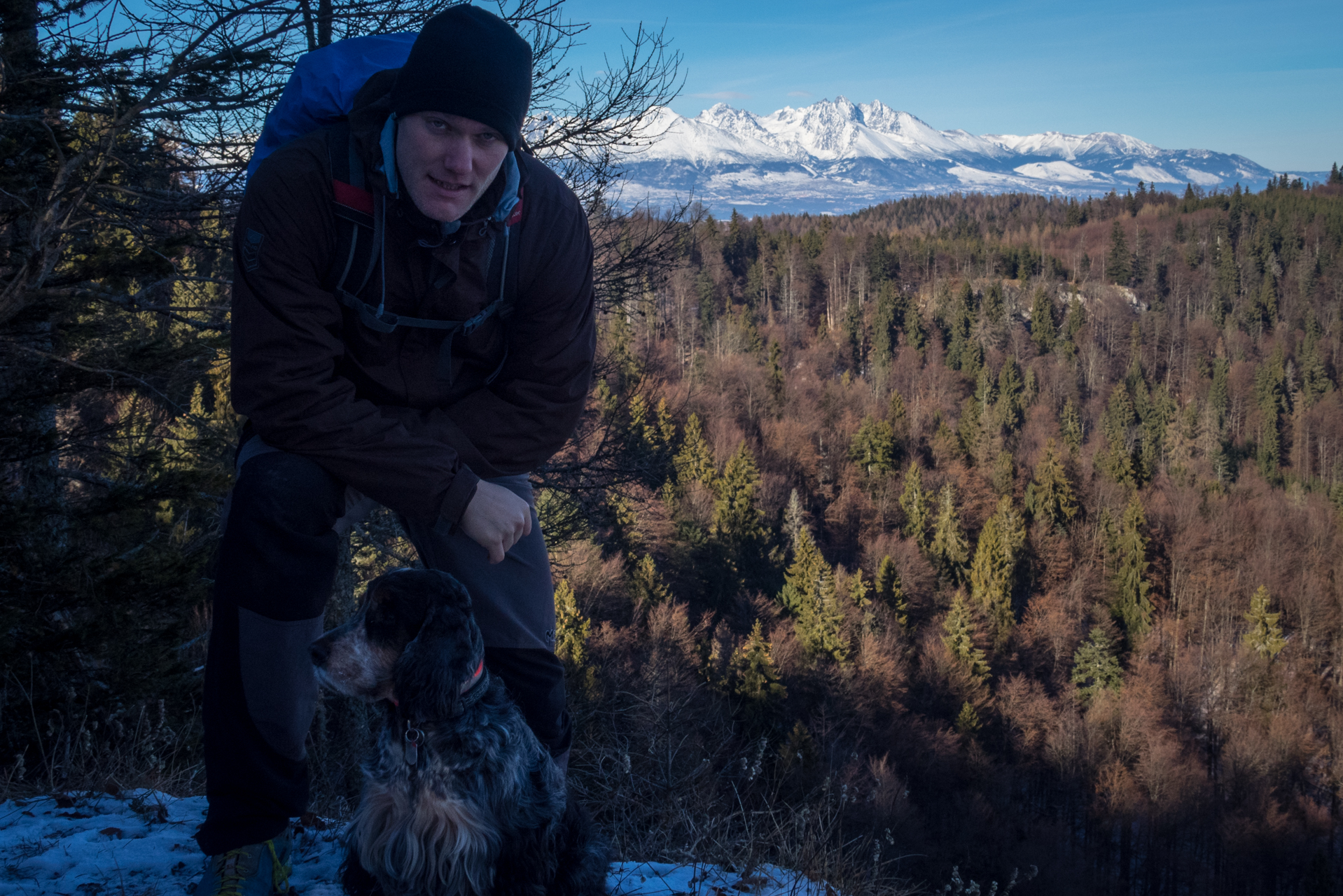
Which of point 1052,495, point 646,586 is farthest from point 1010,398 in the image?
point 646,586

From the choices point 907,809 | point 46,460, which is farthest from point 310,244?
point 907,809

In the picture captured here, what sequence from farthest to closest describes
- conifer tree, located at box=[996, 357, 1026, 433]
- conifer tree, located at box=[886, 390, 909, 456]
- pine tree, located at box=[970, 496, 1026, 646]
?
conifer tree, located at box=[996, 357, 1026, 433] < conifer tree, located at box=[886, 390, 909, 456] < pine tree, located at box=[970, 496, 1026, 646]

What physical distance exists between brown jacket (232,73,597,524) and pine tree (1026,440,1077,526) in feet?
208

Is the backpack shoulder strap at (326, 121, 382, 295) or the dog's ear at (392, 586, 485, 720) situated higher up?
the backpack shoulder strap at (326, 121, 382, 295)

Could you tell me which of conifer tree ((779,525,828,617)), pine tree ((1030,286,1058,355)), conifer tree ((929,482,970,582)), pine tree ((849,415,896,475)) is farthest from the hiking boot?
pine tree ((1030,286,1058,355))

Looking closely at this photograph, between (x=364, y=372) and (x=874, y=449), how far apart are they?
65.3 meters

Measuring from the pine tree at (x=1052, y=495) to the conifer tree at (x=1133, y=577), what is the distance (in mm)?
4015

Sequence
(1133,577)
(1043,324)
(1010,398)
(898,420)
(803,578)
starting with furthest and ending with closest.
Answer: (1043,324) → (1010,398) → (898,420) → (1133,577) → (803,578)

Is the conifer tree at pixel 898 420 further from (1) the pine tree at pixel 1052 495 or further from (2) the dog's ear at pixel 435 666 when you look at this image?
(2) the dog's ear at pixel 435 666

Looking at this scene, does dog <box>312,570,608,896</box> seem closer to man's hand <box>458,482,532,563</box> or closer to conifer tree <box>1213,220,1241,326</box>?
man's hand <box>458,482,532,563</box>

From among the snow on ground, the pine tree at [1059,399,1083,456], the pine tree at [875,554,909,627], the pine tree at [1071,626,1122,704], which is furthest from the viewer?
the pine tree at [1059,399,1083,456]

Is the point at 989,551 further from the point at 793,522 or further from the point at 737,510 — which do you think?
the point at 737,510

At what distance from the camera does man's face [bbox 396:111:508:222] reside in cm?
205

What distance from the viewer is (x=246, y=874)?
7.03ft
